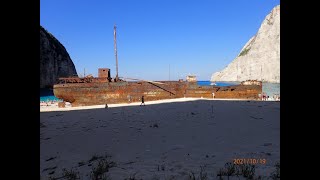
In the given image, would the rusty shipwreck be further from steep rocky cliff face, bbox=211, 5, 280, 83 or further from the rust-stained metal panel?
steep rocky cliff face, bbox=211, 5, 280, 83

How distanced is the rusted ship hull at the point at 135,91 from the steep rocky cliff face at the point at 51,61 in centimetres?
5899

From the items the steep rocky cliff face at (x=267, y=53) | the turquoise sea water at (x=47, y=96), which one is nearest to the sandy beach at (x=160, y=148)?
the turquoise sea water at (x=47, y=96)

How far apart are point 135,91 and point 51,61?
78.3m

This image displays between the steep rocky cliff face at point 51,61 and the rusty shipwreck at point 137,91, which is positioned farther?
the steep rocky cliff face at point 51,61

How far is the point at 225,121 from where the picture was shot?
9.30m

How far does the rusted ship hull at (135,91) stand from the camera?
22734 mm

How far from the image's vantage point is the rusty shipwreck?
22750mm

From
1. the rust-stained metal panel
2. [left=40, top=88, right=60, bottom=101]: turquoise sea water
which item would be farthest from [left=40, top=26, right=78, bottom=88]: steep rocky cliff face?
the rust-stained metal panel

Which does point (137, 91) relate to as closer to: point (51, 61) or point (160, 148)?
point (160, 148)

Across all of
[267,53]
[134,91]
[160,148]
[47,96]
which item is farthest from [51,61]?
[160,148]

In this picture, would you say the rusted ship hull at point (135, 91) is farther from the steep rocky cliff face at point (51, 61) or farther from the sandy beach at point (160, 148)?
the steep rocky cliff face at point (51, 61)
